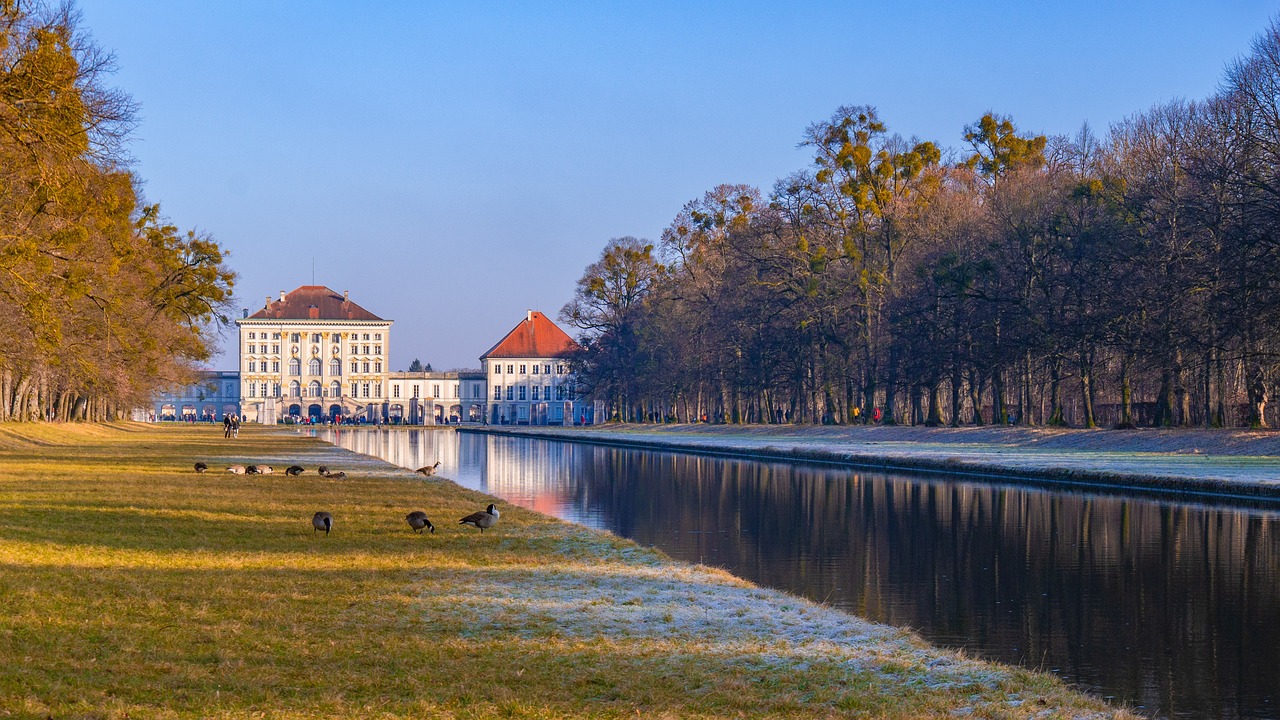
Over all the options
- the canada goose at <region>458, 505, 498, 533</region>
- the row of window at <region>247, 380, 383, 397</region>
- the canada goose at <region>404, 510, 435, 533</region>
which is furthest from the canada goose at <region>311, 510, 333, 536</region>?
the row of window at <region>247, 380, 383, 397</region>

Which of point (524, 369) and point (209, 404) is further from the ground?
point (524, 369)

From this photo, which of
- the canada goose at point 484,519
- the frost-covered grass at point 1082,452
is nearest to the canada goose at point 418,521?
the canada goose at point 484,519

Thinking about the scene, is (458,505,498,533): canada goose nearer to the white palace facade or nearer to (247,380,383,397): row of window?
the white palace facade

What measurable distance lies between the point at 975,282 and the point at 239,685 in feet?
150

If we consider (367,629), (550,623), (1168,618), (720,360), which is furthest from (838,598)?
(720,360)

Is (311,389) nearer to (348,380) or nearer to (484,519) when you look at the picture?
(348,380)

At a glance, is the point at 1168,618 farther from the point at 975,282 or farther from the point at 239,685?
the point at 975,282

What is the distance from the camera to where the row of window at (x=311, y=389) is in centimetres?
15888

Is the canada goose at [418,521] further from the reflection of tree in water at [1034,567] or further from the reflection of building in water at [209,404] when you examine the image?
the reflection of building in water at [209,404]

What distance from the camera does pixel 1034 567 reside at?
50.2 ft

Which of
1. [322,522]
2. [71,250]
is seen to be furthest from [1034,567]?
[71,250]

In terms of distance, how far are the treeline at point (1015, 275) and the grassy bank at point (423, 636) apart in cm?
2520

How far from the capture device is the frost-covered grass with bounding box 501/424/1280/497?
88.3 feet

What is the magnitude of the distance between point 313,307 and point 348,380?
10.9 metres
